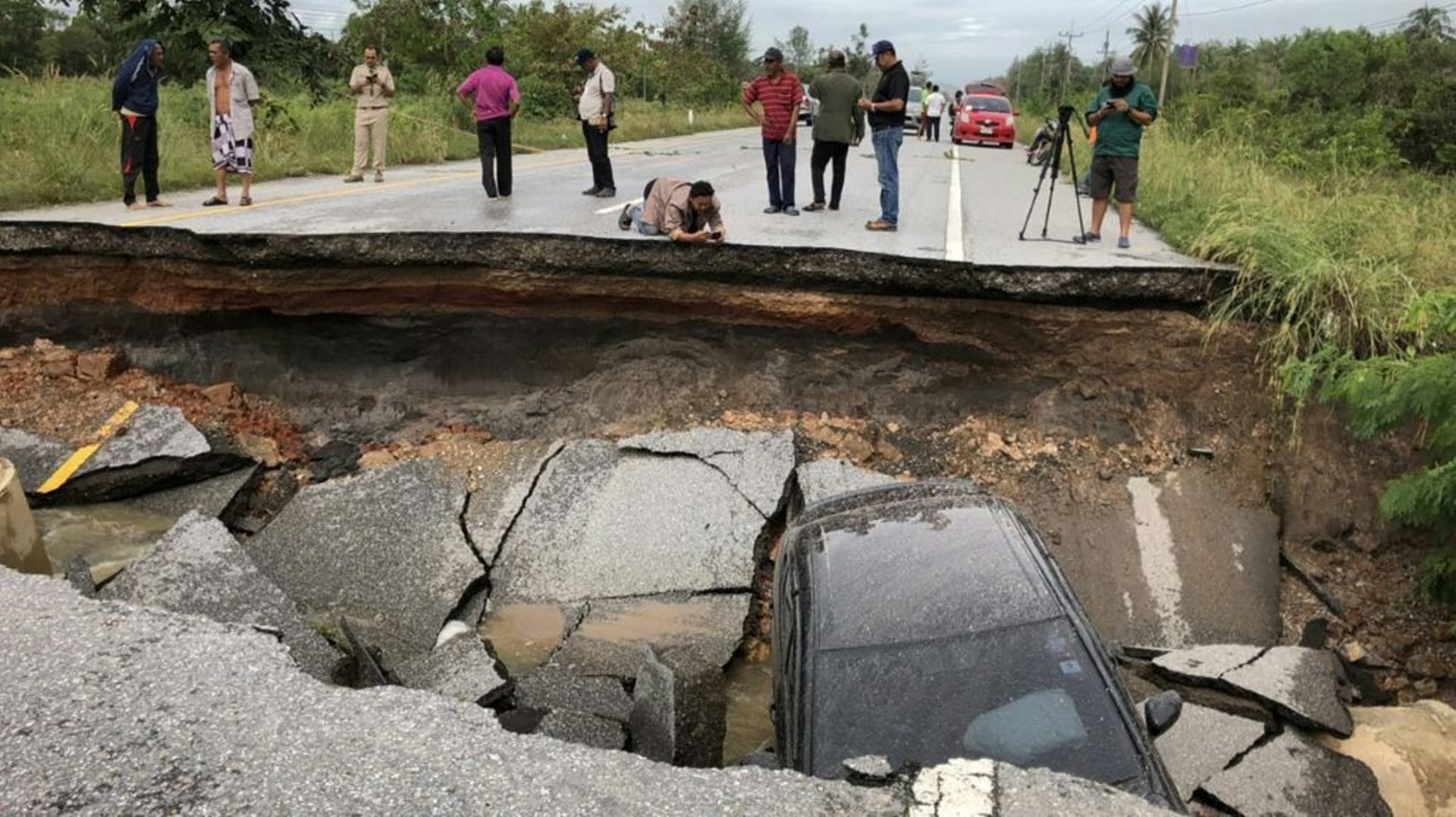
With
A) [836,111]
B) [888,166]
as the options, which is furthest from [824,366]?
[836,111]

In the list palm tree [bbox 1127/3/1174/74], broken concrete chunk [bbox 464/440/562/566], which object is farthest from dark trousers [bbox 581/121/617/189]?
palm tree [bbox 1127/3/1174/74]

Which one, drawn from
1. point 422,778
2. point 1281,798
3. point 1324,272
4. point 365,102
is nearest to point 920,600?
point 422,778

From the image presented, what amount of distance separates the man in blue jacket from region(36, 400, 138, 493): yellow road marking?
104 inches

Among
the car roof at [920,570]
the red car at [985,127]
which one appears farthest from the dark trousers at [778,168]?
the red car at [985,127]

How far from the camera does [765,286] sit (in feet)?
25.3

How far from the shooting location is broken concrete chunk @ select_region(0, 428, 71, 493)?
7078 millimetres

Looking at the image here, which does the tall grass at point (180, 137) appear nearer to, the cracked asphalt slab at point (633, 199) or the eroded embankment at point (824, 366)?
the cracked asphalt slab at point (633, 199)

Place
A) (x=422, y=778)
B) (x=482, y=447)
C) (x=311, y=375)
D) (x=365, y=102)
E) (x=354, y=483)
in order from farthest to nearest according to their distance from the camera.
Result: (x=365, y=102) → (x=311, y=375) → (x=482, y=447) → (x=354, y=483) → (x=422, y=778)

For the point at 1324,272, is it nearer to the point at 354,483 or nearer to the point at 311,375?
the point at 354,483

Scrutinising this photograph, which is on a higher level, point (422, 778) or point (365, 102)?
point (365, 102)

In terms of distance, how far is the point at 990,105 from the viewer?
2720 cm

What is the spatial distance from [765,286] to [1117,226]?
12.3 ft

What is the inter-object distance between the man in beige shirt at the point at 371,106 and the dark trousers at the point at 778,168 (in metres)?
4.29

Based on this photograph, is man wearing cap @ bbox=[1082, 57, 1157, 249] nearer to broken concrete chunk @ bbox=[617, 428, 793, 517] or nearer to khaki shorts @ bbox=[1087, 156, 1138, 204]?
khaki shorts @ bbox=[1087, 156, 1138, 204]
